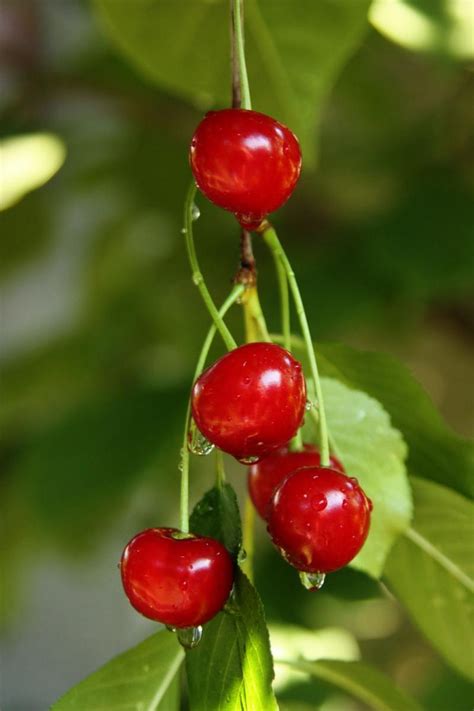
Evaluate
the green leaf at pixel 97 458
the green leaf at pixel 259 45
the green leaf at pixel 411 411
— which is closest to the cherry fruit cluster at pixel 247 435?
the green leaf at pixel 411 411

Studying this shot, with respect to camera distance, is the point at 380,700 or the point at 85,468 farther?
the point at 85,468

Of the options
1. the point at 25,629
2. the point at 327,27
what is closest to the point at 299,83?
the point at 327,27

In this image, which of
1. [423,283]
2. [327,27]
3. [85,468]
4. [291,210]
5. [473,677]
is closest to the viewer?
[473,677]

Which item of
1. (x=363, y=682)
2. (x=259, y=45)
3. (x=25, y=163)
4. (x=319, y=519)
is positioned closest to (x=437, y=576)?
(x=363, y=682)

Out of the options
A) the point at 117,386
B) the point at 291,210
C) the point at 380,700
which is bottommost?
the point at 117,386

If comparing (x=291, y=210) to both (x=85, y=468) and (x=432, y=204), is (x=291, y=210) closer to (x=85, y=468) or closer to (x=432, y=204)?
(x=432, y=204)

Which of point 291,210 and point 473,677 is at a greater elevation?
point 473,677

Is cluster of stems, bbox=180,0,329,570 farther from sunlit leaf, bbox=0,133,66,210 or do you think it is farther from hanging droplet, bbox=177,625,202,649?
sunlit leaf, bbox=0,133,66,210

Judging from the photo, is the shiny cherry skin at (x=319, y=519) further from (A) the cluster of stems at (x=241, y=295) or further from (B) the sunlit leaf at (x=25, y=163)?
(B) the sunlit leaf at (x=25, y=163)
